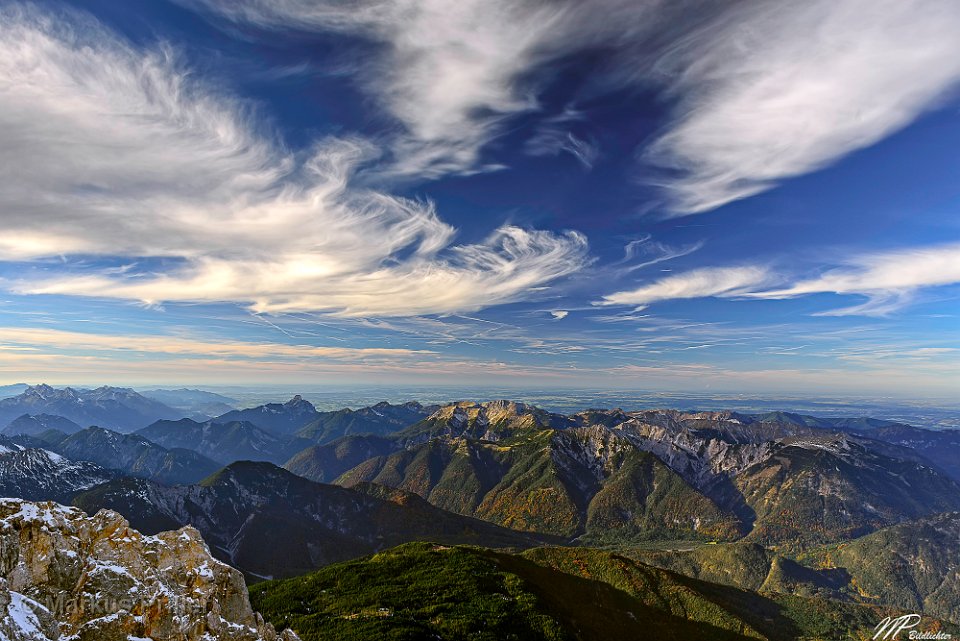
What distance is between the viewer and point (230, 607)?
31.1m

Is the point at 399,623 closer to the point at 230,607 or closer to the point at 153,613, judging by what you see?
the point at 230,607

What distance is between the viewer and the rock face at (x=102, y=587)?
24.7 m

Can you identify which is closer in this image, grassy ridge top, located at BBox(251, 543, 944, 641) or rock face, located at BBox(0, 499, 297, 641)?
rock face, located at BBox(0, 499, 297, 641)

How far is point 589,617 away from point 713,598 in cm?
14392

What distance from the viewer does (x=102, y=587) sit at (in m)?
26.5

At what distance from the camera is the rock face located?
24.7 metres

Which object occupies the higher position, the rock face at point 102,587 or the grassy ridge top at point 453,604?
the rock face at point 102,587

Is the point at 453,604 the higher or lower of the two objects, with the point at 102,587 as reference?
lower

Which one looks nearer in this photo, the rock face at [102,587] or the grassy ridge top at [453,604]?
the rock face at [102,587]

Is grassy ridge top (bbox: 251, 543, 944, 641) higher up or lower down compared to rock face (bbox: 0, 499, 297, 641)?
lower down

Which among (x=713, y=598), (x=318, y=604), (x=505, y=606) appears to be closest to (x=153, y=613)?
(x=318, y=604)

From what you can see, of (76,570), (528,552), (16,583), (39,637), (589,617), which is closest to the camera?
(39,637)

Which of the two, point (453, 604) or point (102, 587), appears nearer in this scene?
point (102, 587)

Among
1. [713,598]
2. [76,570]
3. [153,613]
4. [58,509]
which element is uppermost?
[58,509]
